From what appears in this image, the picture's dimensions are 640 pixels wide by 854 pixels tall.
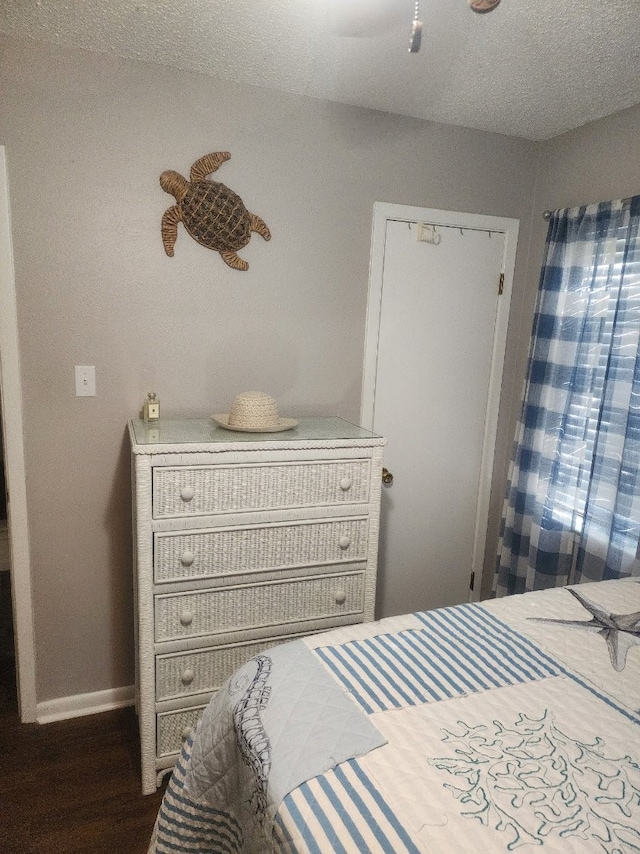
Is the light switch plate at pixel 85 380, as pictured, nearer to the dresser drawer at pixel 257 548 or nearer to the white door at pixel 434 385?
the dresser drawer at pixel 257 548

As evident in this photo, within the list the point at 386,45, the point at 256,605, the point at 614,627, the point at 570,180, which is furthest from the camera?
the point at 570,180

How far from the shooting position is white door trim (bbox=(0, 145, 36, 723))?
2.03 metres

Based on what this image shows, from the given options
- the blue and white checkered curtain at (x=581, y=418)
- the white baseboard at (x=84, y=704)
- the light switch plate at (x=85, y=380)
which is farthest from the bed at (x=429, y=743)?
the light switch plate at (x=85, y=380)

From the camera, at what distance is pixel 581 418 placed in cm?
248

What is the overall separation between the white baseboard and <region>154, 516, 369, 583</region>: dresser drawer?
842 mm

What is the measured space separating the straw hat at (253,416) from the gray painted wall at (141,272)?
11.5 inches

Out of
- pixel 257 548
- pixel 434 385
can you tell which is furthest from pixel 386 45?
pixel 257 548

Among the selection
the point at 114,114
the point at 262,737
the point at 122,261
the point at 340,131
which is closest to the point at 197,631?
the point at 262,737

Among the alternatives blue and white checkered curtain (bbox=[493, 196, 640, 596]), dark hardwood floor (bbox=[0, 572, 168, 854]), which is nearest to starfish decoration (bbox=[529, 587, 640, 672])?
blue and white checkered curtain (bbox=[493, 196, 640, 596])

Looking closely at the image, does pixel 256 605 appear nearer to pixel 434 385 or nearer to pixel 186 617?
pixel 186 617

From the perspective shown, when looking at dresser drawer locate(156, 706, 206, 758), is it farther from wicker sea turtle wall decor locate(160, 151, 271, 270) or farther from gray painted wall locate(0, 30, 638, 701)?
wicker sea turtle wall decor locate(160, 151, 271, 270)

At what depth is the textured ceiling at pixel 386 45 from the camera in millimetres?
1650

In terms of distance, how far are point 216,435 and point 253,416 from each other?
0.52 ft

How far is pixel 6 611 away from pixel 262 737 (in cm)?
230
